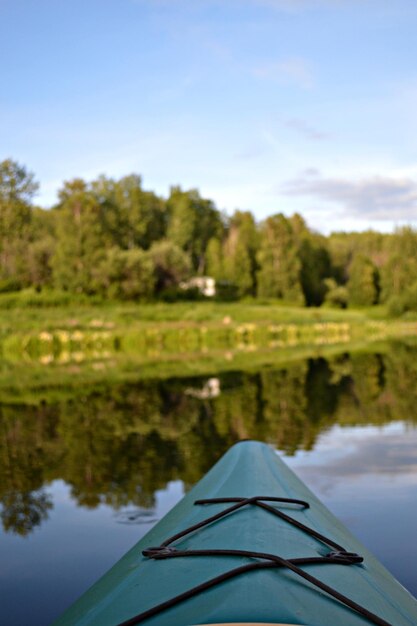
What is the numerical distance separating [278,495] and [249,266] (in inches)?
1605

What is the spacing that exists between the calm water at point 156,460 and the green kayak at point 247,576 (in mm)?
872

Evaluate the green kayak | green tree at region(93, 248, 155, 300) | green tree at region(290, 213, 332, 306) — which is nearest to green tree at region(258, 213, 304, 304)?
green tree at region(290, 213, 332, 306)

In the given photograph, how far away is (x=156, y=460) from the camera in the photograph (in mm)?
6062

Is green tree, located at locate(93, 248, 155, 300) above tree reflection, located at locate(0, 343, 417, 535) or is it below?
above

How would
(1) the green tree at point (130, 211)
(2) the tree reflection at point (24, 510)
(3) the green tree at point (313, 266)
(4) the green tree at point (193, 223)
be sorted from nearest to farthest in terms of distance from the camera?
(2) the tree reflection at point (24, 510) → (1) the green tree at point (130, 211) → (4) the green tree at point (193, 223) → (3) the green tree at point (313, 266)

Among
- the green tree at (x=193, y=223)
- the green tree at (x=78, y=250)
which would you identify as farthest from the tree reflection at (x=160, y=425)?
the green tree at (x=193, y=223)

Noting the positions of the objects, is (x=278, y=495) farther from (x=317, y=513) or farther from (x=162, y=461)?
(x=162, y=461)

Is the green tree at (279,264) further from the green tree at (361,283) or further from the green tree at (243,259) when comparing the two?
the green tree at (361,283)

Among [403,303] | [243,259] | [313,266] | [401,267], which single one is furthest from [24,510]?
[313,266]

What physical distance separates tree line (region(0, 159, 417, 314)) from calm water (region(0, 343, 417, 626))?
18.3 meters

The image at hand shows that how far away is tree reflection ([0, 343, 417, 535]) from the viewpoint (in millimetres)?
5324

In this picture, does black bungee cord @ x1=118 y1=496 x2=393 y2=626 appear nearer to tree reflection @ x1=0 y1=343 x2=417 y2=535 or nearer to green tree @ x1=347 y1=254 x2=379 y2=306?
tree reflection @ x1=0 y1=343 x2=417 y2=535

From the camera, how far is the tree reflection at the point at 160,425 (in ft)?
17.5

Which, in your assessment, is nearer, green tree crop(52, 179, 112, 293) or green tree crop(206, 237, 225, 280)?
green tree crop(52, 179, 112, 293)
